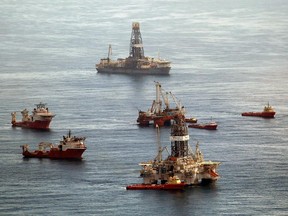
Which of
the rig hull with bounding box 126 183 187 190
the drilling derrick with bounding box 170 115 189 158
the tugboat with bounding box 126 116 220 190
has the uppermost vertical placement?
the drilling derrick with bounding box 170 115 189 158

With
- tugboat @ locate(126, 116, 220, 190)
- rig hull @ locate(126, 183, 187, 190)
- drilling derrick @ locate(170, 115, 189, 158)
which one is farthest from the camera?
drilling derrick @ locate(170, 115, 189, 158)

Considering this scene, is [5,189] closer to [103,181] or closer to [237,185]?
[103,181]

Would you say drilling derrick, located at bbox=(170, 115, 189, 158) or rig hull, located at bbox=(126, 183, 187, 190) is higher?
drilling derrick, located at bbox=(170, 115, 189, 158)

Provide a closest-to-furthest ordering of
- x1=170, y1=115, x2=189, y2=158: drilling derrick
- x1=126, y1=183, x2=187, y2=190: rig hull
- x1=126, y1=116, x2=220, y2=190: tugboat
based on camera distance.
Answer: x1=126, y1=183, x2=187, y2=190: rig hull < x1=126, y1=116, x2=220, y2=190: tugboat < x1=170, y1=115, x2=189, y2=158: drilling derrick

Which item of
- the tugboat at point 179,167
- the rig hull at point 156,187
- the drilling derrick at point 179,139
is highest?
the drilling derrick at point 179,139

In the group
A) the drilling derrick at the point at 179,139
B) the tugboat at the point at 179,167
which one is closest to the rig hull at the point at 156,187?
the tugboat at the point at 179,167

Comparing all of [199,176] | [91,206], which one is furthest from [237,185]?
[91,206]

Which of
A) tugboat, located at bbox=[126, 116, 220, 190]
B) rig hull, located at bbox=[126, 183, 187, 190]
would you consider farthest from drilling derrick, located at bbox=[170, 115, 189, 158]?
rig hull, located at bbox=[126, 183, 187, 190]

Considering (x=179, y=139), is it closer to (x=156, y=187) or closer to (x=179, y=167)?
(x=179, y=167)

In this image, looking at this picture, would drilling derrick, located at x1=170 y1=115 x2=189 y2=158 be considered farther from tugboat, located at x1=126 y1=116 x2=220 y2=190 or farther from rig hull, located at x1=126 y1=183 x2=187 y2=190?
rig hull, located at x1=126 y1=183 x2=187 y2=190

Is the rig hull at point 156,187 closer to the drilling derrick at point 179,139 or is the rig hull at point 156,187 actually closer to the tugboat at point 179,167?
the tugboat at point 179,167
